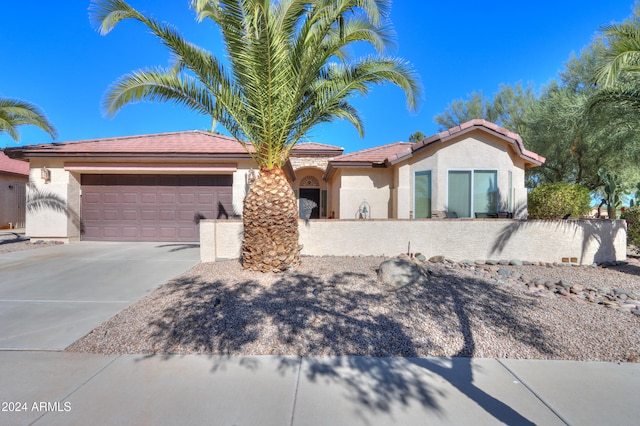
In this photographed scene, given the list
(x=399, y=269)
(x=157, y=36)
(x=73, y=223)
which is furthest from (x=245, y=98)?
(x=73, y=223)

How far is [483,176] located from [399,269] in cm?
663

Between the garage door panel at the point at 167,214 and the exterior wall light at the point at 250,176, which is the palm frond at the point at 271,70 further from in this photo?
the garage door panel at the point at 167,214

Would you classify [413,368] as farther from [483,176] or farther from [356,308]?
[483,176]

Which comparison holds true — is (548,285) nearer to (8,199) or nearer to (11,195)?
(8,199)

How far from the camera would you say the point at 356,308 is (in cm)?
454

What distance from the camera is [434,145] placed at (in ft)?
34.1

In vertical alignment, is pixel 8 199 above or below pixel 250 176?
below

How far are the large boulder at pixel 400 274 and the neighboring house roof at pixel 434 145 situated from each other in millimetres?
6050

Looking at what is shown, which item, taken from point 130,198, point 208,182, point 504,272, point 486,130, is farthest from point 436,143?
point 130,198

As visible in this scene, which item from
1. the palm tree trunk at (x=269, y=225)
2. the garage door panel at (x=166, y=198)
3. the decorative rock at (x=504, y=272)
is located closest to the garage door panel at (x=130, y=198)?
the garage door panel at (x=166, y=198)

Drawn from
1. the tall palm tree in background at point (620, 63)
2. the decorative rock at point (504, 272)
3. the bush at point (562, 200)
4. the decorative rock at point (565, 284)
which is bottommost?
the decorative rock at point (565, 284)

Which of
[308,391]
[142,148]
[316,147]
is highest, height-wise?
[316,147]

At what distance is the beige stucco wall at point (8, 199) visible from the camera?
1728cm

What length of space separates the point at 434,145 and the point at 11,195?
23.8 meters
